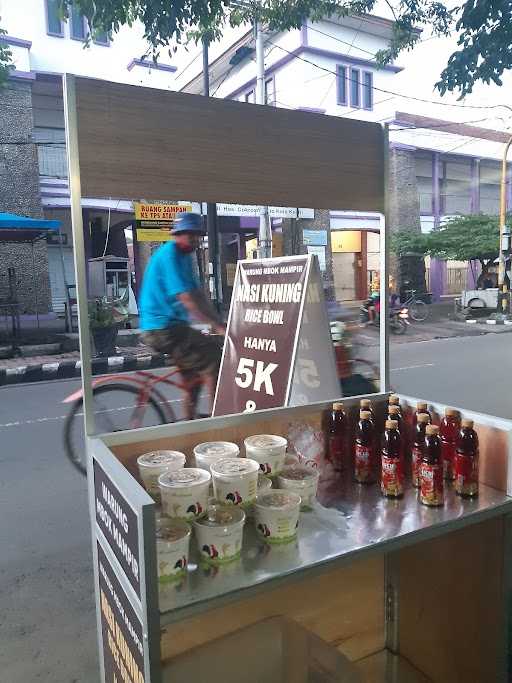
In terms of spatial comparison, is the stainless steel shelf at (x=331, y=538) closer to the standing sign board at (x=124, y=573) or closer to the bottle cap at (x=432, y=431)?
the standing sign board at (x=124, y=573)

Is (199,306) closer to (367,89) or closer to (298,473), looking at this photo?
(298,473)

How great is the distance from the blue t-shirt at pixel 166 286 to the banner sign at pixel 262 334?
764 millimetres

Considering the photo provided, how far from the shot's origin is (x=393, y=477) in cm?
182

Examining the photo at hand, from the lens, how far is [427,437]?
1.78 meters

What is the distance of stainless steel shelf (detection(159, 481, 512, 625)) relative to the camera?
50.8 inches

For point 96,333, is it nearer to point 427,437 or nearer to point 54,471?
point 54,471

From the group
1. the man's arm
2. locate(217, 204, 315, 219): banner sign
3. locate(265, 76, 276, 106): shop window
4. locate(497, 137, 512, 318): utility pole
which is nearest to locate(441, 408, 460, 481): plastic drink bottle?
the man's arm

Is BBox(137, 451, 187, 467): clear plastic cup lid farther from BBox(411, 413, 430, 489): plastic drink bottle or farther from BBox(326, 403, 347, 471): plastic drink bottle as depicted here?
BBox(411, 413, 430, 489): plastic drink bottle

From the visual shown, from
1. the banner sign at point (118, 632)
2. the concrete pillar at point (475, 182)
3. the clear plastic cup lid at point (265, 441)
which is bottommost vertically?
the banner sign at point (118, 632)

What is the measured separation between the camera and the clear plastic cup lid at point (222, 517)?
1.43 m

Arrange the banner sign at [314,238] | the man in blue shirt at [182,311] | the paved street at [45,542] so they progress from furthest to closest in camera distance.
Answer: the banner sign at [314,238] → the man in blue shirt at [182,311] → the paved street at [45,542]

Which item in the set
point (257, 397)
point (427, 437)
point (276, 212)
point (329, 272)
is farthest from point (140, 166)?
point (329, 272)

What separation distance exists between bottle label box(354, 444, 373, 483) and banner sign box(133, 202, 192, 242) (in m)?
9.03

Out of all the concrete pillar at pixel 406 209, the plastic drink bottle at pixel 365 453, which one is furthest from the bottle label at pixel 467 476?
the concrete pillar at pixel 406 209
